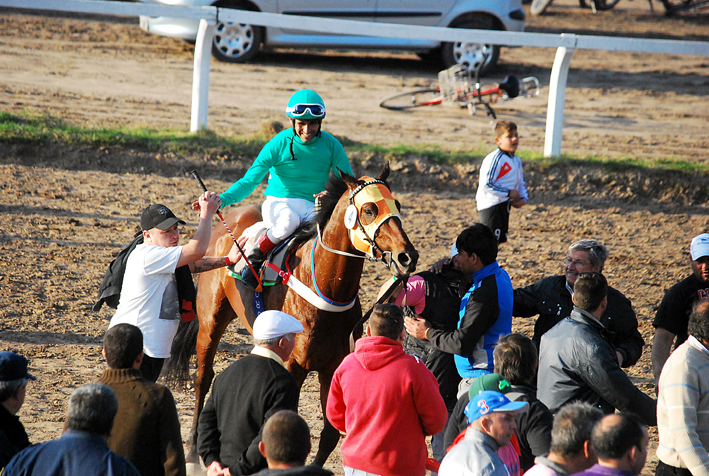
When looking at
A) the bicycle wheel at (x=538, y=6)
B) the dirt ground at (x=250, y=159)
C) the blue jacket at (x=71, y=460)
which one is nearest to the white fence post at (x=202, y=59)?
the dirt ground at (x=250, y=159)

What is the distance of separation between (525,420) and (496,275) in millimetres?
1226

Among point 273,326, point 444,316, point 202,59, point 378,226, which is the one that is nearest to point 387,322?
point 273,326

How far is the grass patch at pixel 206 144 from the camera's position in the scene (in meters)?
11.4

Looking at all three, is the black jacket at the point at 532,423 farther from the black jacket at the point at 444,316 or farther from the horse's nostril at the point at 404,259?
the horse's nostril at the point at 404,259

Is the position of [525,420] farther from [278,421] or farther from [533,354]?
[278,421]

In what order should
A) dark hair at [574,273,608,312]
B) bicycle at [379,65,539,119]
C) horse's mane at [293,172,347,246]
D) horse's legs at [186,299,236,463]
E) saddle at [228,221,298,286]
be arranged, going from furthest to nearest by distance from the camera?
bicycle at [379,65,539,119] → horse's legs at [186,299,236,463] → saddle at [228,221,298,286] → horse's mane at [293,172,347,246] → dark hair at [574,273,608,312]

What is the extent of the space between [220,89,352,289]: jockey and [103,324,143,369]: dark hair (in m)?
2.08

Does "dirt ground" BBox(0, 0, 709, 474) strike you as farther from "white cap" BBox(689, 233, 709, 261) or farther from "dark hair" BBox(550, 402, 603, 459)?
"dark hair" BBox(550, 402, 603, 459)

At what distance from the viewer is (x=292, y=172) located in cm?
606

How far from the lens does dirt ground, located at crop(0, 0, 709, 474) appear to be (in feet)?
25.4

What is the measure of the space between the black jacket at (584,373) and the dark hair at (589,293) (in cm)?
5

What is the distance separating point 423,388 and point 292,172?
2704mm

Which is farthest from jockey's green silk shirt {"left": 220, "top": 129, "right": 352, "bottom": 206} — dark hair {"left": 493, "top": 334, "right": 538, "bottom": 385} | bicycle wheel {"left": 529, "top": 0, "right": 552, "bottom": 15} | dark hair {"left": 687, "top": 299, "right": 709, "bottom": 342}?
bicycle wheel {"left": 529, "top": 0, "right": 552, "bottom": 15}

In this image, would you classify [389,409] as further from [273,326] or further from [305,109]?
[305,109]
